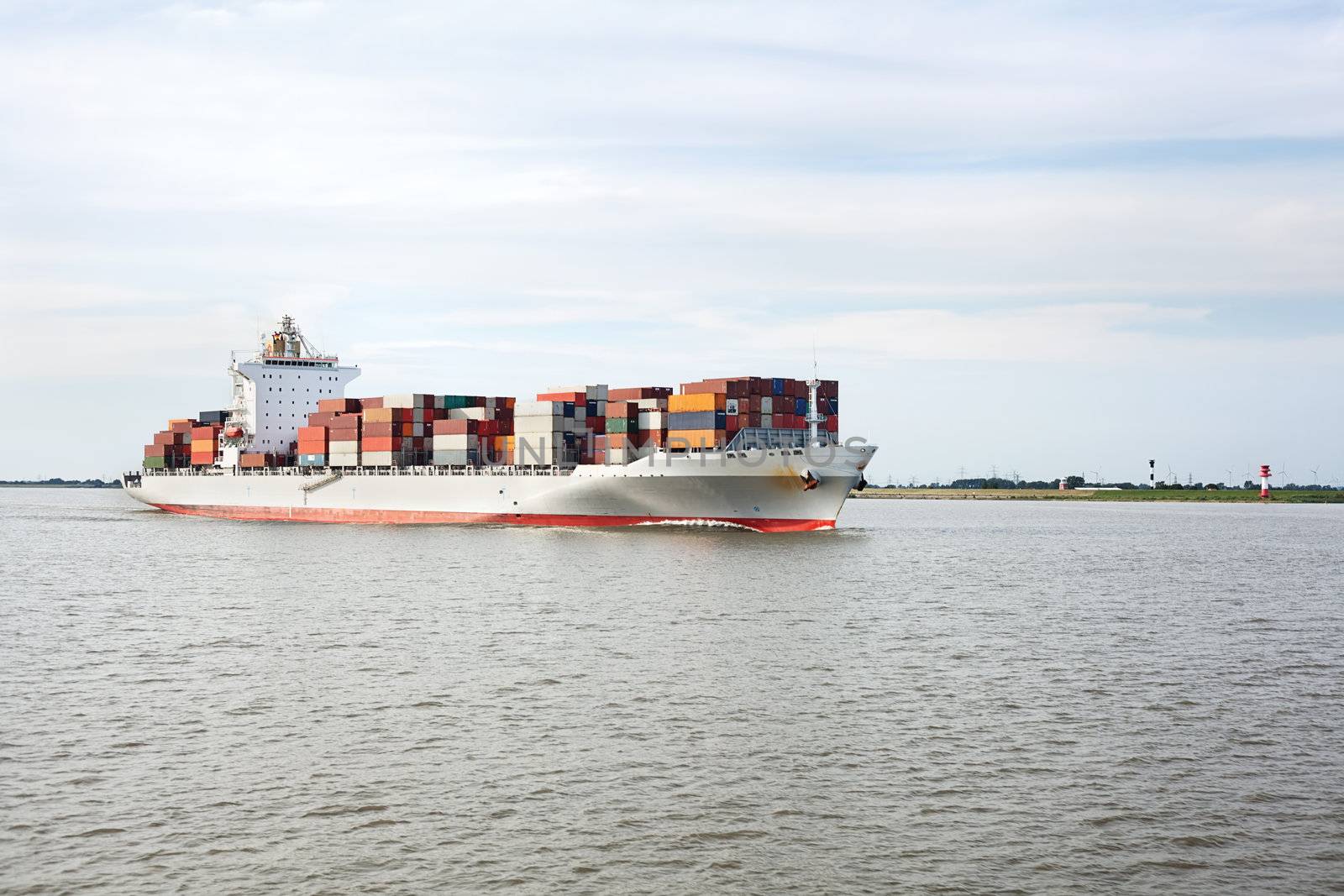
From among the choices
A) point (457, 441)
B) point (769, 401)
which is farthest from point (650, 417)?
point (457, 441)

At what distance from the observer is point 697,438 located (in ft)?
192

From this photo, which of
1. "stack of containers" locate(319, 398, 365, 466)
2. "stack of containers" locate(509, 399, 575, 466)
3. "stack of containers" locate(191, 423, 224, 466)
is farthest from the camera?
"stack of containers" locate(191, 423, 224, 466)

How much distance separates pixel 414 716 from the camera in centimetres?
1919

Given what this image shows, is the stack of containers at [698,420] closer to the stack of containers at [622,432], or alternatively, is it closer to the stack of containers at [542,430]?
the stack of containers at [622,432]

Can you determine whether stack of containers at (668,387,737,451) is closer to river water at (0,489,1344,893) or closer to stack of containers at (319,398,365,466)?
river water at (0,489,1344,893)

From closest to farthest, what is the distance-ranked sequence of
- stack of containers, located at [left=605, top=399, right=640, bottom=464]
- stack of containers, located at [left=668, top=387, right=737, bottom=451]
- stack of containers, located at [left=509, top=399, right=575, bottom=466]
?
stack of containers, located at [left=668, top=387, right=737, bottom=451]
stack of containers, located at [left=605, top=399, right=640, bottom=464]
stack of containers, located at [left=509, top=399, right=575, bottom=466]

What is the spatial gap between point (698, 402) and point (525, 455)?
1334 centimetres

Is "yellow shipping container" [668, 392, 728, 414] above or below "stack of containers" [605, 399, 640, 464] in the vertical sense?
above

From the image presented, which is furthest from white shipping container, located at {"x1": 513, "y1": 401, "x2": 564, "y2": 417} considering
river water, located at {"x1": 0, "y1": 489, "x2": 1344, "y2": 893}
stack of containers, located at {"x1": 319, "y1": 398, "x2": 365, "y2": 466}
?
river water, located at {"x1": 0, "y1": 489, "x2": 1344, "y2": 893}

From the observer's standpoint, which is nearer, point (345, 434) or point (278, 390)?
point (345, 434)

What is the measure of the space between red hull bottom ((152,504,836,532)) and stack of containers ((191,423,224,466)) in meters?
3.83

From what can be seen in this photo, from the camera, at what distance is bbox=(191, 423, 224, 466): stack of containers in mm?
94706

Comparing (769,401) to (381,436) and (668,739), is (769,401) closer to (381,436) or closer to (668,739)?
(381,436)

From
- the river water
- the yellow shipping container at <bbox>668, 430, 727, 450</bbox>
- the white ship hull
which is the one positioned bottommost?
the river water
